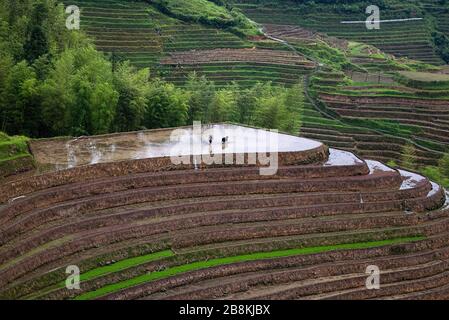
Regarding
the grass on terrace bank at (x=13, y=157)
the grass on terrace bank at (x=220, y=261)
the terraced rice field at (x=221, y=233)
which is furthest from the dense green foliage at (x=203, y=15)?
the grass on terrace bank at (x=220, y=261)

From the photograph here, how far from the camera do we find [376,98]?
58.6 meters

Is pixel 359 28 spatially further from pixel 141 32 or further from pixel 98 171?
pixel 98 171

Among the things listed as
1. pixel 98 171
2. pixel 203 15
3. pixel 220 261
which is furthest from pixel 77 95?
pixel 203 15

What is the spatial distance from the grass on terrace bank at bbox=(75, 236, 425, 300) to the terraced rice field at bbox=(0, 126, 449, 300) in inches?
1.7

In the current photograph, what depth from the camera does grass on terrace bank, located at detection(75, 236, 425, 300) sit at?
21938mm

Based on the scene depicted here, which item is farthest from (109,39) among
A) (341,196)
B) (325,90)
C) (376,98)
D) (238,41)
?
(341,196)

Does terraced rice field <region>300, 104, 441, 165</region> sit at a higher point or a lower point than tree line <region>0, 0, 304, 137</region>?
lower

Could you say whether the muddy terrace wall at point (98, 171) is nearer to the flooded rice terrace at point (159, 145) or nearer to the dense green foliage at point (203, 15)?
the flooded rice terrace at point (159, 145)

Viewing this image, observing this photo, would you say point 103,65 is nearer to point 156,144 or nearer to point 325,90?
point 156,144

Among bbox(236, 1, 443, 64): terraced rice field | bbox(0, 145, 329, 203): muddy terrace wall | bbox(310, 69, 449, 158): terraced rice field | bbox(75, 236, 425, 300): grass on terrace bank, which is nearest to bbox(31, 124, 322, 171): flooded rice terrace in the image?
bbox(0, 145, 329, 203): muddy terrace wall

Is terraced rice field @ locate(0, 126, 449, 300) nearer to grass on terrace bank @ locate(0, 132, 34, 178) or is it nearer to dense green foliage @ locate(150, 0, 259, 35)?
grass on terrace bank @ locate(0, 132, 34, 178)

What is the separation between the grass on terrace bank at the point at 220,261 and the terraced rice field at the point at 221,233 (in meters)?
0.04

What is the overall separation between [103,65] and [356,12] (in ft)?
188

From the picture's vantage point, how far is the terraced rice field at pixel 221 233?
22.6m
